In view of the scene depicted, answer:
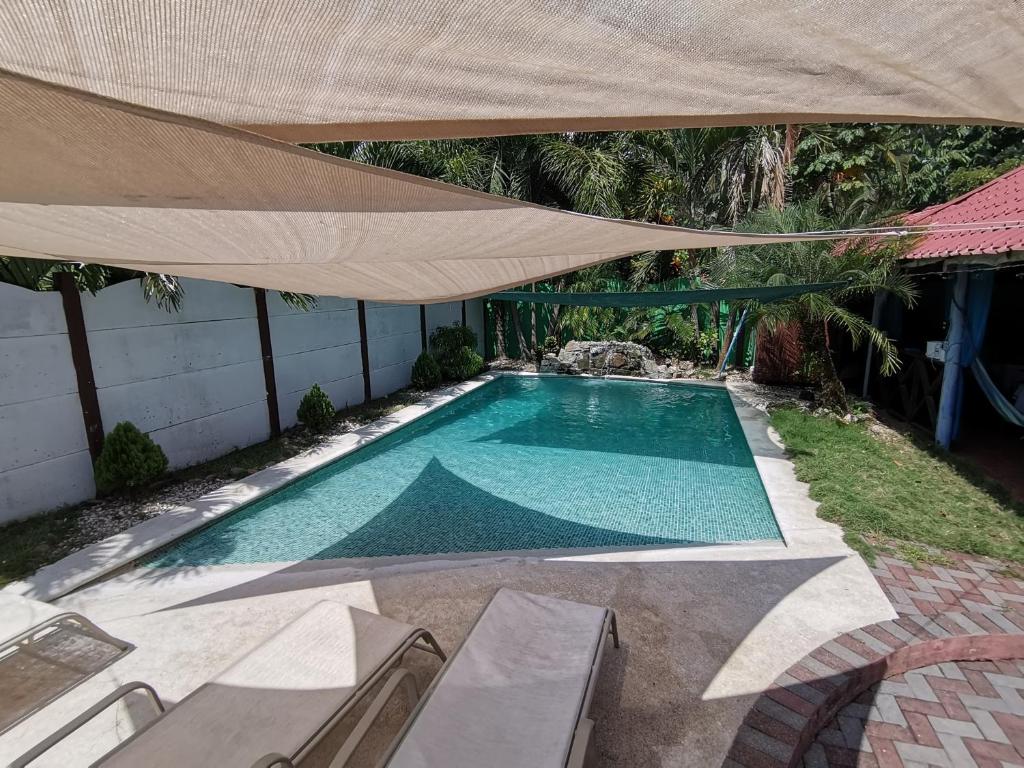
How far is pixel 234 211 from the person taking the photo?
6.52 ft

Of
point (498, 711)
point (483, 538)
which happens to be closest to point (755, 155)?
point (483, 538)

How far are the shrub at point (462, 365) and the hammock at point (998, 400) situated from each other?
1002 cm

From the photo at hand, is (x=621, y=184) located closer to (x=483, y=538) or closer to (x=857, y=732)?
(x=483, y=538)

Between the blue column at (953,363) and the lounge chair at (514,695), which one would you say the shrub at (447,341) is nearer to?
the blue column at (953,363)

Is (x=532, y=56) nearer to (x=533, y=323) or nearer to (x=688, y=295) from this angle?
(x=688, y=295)

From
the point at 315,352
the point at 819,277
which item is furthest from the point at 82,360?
the point at 819,277

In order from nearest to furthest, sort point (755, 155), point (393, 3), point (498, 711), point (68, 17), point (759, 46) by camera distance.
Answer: point (68, 17) < point (393, 3) < point (759, 46) < point (498, 711) < point (755, 155)

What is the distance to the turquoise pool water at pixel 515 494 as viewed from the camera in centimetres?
561

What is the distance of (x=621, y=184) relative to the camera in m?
14.4

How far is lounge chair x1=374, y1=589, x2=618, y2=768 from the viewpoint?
2061 millimetres

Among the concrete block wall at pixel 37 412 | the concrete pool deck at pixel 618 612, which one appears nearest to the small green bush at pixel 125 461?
the concrete block wall at pixel 37 412

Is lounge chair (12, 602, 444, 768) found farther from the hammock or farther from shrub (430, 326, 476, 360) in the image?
shrub (430, 326, 476, 360)

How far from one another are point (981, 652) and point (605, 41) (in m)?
4.19

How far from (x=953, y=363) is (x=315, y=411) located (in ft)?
31.2
